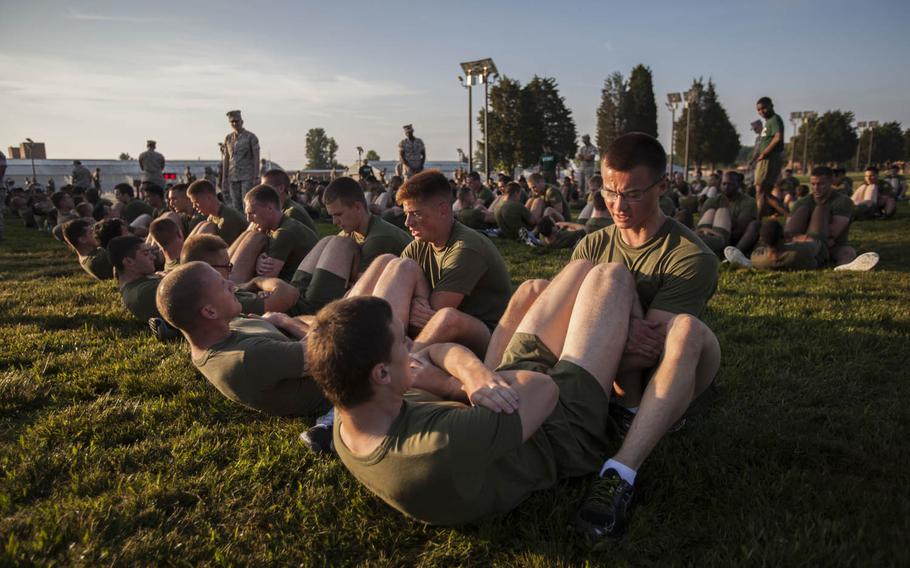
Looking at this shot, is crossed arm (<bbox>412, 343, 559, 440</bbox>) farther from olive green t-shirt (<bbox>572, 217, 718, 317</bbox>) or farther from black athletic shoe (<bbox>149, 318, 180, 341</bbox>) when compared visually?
black athletic shoe (<bbox>149, 318, 180, 341</bbox>)

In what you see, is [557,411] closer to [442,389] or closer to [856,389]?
[442,389]

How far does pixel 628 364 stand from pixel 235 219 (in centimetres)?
644

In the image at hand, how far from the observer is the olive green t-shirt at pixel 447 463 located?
2.15 meters

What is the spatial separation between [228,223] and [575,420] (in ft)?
21.6

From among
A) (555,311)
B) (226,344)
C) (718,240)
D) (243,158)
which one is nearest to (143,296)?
(226,344)

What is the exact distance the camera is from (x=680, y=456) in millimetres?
3061

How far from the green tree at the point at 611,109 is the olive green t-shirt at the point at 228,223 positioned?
71774mm

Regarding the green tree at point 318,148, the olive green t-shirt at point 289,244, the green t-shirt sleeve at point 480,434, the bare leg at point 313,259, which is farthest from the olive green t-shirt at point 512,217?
the green tree at point 318,148

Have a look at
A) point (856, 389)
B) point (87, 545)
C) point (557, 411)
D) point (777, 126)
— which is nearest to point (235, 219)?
point (87, 545)

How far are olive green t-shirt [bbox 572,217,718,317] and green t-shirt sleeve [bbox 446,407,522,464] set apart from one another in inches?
54.3

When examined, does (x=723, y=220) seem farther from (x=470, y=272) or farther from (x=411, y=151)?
(x=411, y=151)

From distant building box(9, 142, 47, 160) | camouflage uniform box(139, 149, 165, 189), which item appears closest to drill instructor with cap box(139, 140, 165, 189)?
camouflage uniform box(139, 149, 165, 189)

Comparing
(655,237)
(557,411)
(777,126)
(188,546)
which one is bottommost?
(188,546)

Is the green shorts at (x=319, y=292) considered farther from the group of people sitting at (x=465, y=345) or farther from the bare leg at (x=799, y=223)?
the bare leg at (x=799, y=223)
